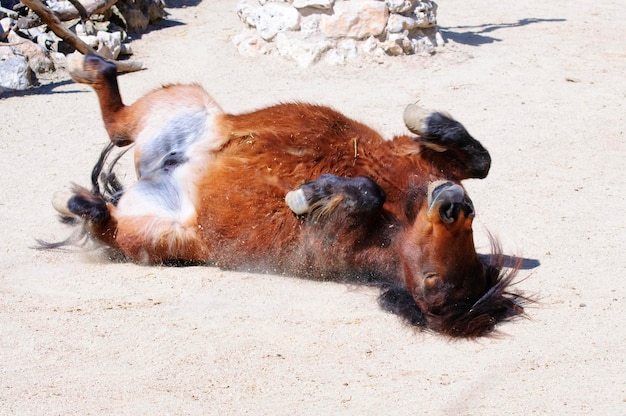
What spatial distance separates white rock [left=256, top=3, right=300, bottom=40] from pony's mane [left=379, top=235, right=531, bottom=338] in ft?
17.5

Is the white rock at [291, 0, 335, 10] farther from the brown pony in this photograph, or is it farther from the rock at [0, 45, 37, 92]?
the brown pony

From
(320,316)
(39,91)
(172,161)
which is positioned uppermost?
(172,161)

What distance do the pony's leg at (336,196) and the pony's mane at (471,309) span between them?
47cm

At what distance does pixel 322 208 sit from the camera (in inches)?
152

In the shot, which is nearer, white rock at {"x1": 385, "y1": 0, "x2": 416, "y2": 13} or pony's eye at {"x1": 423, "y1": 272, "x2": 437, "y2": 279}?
pony's eye at {"x1": 423, "y1": 272, "x2": 437, "y2": 279}

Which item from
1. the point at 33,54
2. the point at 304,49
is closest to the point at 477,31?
the point at 304,49

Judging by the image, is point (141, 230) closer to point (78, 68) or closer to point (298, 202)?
point (298, 202)

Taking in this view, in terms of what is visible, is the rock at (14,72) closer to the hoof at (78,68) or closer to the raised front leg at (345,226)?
the hoof at (78,68)

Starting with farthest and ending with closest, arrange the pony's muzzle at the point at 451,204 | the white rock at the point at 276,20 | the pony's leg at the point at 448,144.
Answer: the white rock at the point at 276,20, the pony's leg at the point at 448,144, the pony's muzzle at the point at 451,204

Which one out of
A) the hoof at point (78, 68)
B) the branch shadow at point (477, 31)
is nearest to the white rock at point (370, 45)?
the branch shadow at point (477, 31)

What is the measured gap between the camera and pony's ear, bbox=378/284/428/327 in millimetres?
3750

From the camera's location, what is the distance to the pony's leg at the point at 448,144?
4.15 meters

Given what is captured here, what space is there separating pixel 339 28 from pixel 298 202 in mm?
5087

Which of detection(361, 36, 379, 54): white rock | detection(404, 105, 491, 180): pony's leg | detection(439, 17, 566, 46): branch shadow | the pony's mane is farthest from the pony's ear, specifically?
detection(439, 17, 566, 46): branch shadow
